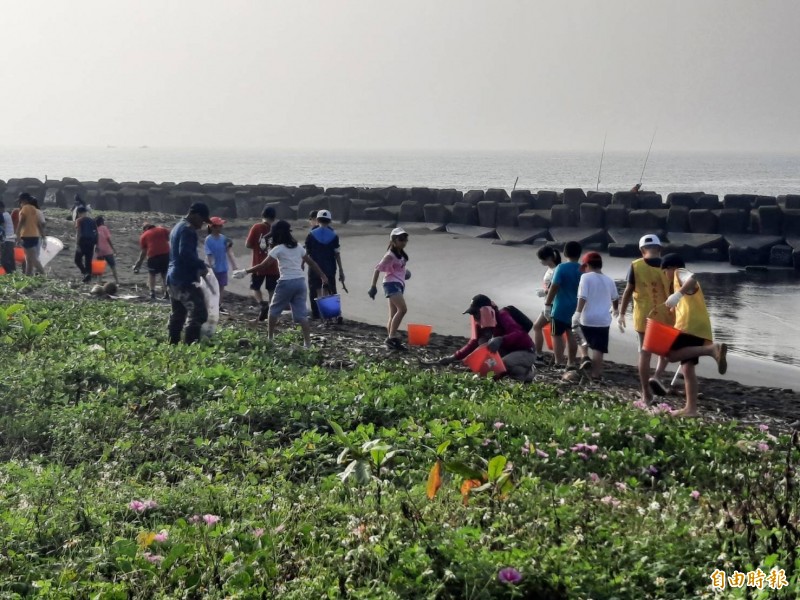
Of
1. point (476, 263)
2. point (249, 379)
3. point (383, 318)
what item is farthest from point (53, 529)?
point (476, 263)

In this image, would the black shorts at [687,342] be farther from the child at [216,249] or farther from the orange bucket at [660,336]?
the child at [216,249]

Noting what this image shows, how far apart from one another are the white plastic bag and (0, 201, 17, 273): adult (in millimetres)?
7526

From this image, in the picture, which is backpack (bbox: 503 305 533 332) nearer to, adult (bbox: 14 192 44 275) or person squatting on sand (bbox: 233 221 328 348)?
person squatting on sand (bbox: 233 221 328 348)

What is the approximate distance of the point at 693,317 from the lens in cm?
945

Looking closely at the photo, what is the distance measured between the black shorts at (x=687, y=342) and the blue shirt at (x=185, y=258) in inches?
196

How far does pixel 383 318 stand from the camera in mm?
16516

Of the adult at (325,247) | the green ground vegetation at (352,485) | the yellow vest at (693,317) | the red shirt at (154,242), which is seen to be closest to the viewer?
the green ground vegetation at (352,485)

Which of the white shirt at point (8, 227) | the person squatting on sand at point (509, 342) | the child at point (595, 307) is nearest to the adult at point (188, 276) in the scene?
the person squatting on sand at point (509, 342)

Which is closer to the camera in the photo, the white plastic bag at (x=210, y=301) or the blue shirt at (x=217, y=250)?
the white plastic bag at (x=210, y=301)

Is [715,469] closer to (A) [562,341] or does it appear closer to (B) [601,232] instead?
(A) [562,341]

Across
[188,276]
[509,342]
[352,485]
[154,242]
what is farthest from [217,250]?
[352,485]

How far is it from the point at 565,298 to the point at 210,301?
4.00 m

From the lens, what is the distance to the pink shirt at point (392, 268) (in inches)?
503

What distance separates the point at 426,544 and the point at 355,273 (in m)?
18.5
